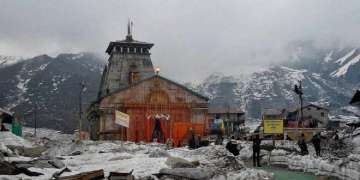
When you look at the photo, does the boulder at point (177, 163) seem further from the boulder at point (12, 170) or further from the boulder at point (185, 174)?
the boulder at point (12, 170)

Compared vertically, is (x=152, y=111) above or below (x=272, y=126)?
above

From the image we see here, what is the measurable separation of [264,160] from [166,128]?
81.1 feet

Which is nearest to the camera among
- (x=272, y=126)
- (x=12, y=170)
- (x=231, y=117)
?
(x=12, y=170)

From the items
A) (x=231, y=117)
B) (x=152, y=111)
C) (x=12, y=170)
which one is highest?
(x=152, y=111)

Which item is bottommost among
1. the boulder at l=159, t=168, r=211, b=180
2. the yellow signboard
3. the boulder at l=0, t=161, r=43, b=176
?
the boulder at l=159, t=168, r=211, b=180

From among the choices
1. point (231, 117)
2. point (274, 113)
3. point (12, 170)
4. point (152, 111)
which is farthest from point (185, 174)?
point (231, 117)

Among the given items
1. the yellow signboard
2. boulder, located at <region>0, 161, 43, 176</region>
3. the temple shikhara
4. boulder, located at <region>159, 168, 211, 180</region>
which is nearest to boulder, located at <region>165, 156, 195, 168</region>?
boulder, located at <region>159, 168, 211, 180</region>

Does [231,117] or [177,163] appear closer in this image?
[177,163]

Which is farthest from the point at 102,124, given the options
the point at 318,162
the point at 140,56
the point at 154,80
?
the point at 318,162

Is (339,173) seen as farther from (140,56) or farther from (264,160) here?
(140,56)

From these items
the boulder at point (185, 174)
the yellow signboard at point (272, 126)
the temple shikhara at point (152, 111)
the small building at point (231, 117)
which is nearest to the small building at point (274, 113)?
the small building at point (231, 117)

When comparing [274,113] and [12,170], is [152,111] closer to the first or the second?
[12,170]

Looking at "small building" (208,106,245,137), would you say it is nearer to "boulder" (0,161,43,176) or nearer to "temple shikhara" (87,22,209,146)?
"temple shikhara" (87,22,209,146)

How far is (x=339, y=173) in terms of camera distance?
1850 centimetres
